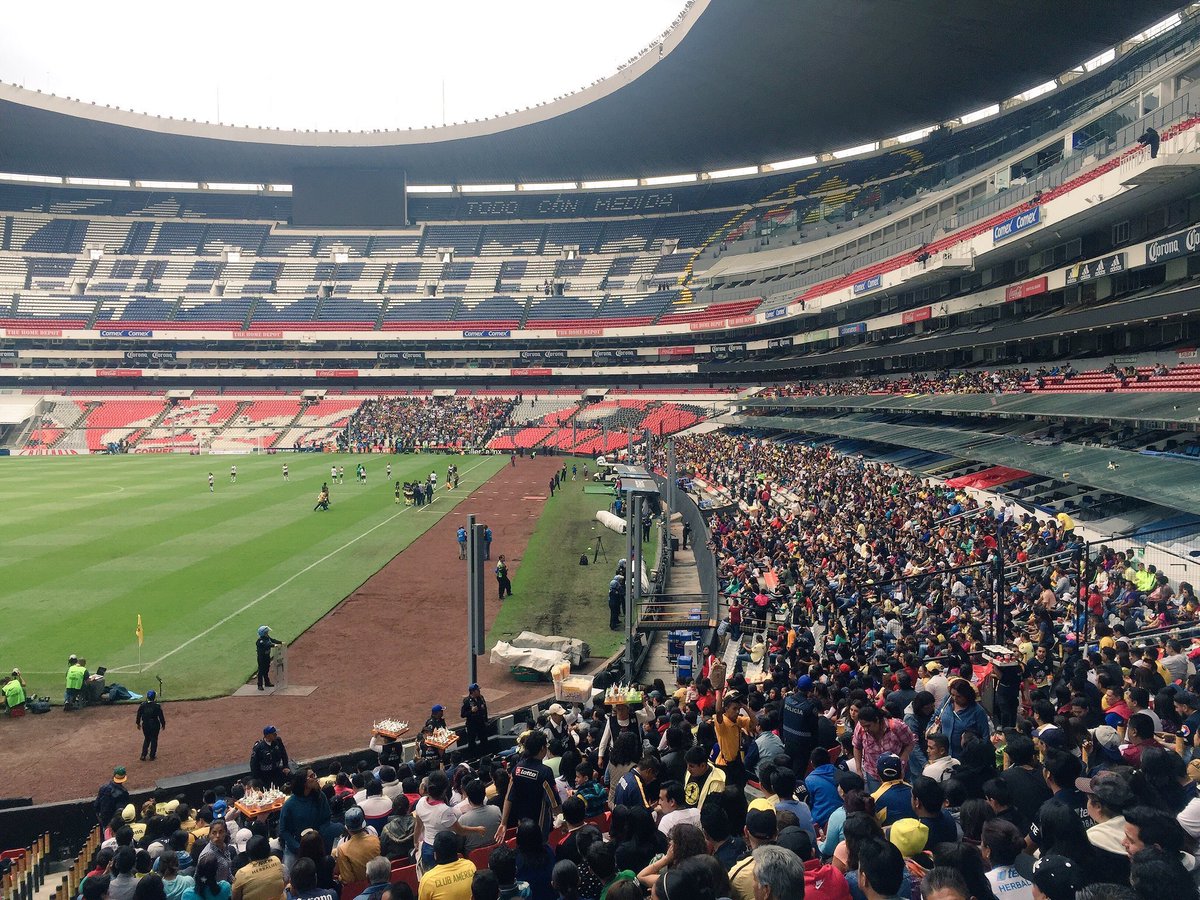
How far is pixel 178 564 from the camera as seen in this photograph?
2623 cm

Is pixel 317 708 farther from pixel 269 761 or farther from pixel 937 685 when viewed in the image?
pixel 937 685

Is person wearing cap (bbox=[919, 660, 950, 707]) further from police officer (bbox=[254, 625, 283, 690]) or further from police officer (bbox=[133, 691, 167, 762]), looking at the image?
police officer (bbox=[254, 625, 283, 690])

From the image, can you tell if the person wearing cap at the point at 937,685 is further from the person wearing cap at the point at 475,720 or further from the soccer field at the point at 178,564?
the soccer field at the point at 178,564

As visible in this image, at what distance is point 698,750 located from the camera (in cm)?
674

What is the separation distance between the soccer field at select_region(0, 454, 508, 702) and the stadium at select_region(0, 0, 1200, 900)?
236 mm

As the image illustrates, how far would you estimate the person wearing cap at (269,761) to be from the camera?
10508mm

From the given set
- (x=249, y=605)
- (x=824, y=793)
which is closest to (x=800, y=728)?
(x=824, y=793)

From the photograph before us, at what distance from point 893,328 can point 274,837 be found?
163 feet

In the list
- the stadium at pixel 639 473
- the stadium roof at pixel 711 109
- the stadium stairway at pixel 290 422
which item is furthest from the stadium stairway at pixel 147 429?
the stadium roof at pixel 711 109

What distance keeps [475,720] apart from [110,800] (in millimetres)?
4508

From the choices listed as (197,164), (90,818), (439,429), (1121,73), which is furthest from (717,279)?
(90,818)

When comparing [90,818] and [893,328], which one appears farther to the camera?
[893,328]

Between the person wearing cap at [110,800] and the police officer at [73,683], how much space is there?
5.55 m

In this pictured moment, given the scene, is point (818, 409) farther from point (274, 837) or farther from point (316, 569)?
point (274, 837)
